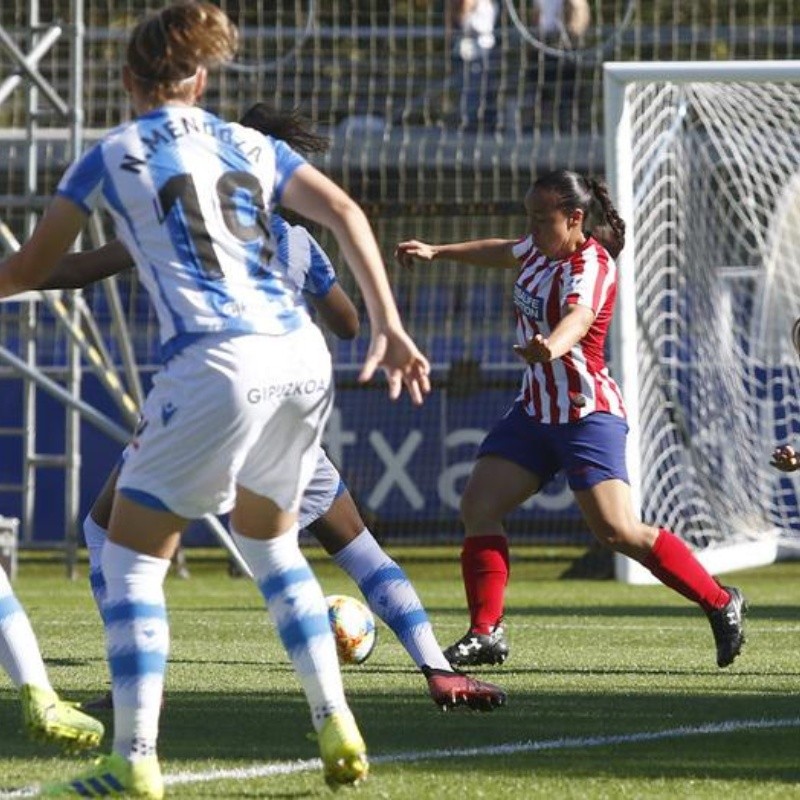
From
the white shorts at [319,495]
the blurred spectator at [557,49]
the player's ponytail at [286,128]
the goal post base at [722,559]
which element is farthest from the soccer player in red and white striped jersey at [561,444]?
the blurred spectator at [557,49]

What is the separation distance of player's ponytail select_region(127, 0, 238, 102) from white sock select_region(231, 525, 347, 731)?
1.03 meters

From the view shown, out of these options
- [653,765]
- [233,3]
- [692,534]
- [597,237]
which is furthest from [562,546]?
[653,765]

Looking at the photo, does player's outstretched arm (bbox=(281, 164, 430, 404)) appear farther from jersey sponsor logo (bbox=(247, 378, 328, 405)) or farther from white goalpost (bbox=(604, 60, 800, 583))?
white goalpost (bbox=(604, 60, 800, 583))

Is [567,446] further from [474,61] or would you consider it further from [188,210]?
[474,61]

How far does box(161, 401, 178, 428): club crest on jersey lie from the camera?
464 cm

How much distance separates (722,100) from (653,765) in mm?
9985

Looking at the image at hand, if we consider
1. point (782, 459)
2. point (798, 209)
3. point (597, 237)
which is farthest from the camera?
point (798, 209)

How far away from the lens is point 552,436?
7.84 metres

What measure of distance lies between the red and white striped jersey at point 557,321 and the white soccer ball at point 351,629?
3.10 feet

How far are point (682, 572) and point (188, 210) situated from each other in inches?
145

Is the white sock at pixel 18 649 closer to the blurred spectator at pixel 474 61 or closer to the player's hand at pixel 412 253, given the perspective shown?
the player's hand at pixel 412 253

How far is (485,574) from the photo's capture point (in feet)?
25.8

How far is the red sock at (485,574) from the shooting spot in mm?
7836

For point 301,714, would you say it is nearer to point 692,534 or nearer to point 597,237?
point 597,237
